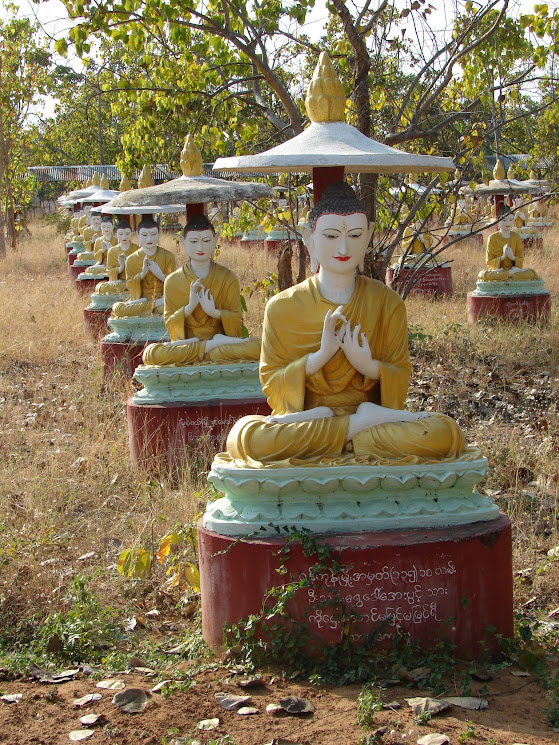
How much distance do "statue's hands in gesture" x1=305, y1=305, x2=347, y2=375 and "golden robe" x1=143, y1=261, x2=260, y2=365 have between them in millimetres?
3130

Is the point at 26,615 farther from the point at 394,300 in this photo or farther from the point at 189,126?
the point at 189,126

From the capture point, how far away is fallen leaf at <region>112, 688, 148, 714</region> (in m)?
3.75

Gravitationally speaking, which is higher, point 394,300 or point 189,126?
point 189,126

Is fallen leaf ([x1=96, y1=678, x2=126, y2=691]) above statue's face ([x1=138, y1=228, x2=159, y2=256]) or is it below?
below

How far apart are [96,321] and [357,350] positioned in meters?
9.35

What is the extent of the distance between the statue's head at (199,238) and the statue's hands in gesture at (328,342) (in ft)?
11.1

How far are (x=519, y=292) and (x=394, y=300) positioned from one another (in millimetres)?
8622

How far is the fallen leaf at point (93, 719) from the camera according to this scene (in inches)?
144

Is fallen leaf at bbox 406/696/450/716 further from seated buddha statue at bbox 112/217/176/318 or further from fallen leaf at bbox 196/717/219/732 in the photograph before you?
seated buddha statue at bbox 112/217/176/318

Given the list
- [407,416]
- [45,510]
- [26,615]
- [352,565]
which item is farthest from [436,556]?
[45,510]

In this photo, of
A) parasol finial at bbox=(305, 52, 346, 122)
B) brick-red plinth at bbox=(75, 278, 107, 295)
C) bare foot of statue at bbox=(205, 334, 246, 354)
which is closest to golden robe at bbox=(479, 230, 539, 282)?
bare foot of statue at bbox=(205, 334, 246, 354)

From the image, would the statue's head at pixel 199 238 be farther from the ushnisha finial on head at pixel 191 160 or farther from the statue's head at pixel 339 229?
the statue's head at pixel 339 229

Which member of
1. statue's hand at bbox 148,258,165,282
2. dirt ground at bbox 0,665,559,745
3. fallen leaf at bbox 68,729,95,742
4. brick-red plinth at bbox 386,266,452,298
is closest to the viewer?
dirt ground at bbox 0,665,559,745

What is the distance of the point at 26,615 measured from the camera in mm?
4730
